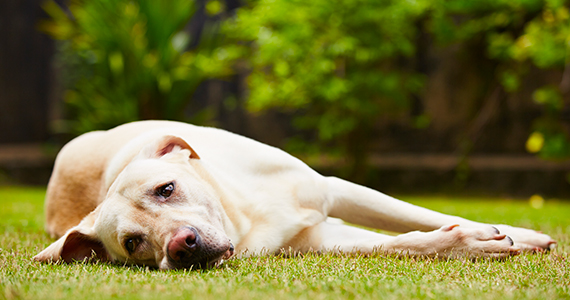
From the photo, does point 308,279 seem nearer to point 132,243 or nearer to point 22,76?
point 132,243

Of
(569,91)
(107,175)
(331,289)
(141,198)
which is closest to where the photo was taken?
(331,289)

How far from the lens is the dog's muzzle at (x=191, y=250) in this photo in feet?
5.07

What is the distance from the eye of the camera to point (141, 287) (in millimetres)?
1337

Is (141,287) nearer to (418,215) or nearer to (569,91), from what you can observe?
(418,215)

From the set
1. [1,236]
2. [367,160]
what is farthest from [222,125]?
→ [1,236]

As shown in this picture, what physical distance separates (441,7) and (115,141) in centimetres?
519

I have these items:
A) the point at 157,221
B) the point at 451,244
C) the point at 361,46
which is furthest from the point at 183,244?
the point at 361,46

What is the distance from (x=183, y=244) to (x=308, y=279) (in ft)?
1.35

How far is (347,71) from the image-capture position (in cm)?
677

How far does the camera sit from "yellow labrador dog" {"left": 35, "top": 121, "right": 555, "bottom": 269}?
1.70 m

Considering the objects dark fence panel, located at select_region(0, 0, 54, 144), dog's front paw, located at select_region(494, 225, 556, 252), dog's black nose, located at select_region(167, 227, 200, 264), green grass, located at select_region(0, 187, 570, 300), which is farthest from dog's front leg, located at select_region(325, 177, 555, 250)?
dark fence panel, located at select_region(0, 0, 54, 144)

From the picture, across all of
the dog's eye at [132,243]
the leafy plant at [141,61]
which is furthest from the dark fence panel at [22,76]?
the dog's eye at [132,243]

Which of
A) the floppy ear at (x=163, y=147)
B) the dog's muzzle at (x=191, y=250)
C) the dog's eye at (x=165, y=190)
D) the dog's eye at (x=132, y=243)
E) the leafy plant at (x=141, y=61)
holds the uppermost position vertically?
the leafy plant at (x=141, y=61)

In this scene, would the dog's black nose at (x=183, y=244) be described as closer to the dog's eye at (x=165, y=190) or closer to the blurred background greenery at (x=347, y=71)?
Result: the dog's eye at (x=165, y=190)
